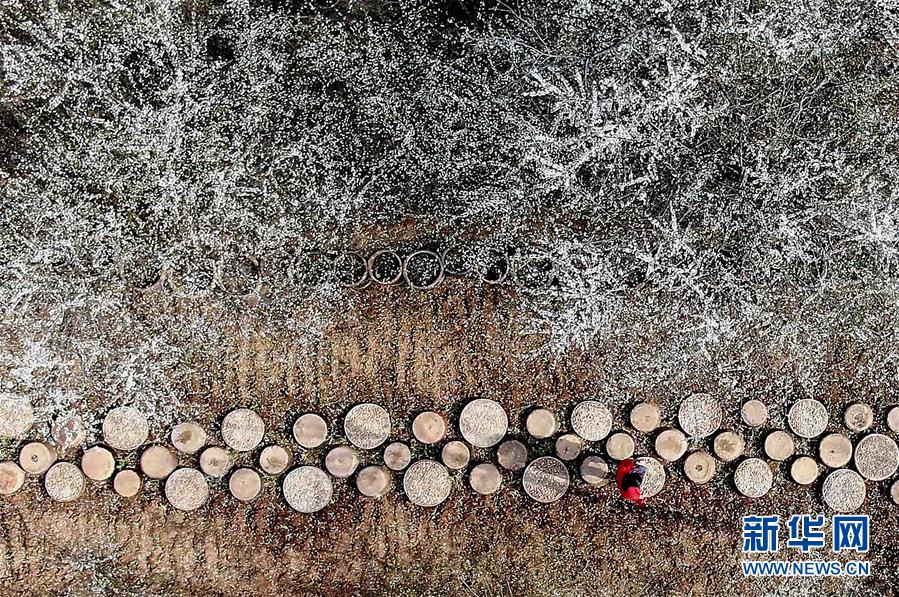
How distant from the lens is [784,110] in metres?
4.00

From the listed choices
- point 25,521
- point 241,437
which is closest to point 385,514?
point 241,437

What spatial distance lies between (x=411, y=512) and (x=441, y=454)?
0.39m

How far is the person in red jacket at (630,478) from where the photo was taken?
3871 millimetres

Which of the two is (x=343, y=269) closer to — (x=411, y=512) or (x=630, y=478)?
(x=411, y=512)

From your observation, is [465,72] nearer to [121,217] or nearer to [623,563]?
[121,217]

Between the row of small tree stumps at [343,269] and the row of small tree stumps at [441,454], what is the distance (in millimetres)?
746

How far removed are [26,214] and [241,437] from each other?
1756 millimetres

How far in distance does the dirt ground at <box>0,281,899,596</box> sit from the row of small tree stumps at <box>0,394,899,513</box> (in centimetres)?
7

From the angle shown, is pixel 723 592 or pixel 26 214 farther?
pixel 723 592

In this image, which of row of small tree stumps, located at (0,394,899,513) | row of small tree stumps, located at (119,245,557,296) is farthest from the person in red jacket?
row of small tree stumps, located at (119,245,557,296)

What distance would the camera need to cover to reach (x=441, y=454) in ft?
12.9

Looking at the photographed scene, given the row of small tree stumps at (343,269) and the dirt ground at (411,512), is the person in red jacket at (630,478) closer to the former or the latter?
the dirt ground at (411,512)

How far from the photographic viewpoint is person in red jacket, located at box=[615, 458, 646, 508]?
387 cm

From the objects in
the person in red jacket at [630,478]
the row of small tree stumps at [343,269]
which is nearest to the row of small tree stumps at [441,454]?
the person in red jacket at [630,478]
